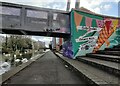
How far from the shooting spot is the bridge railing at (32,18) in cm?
1429

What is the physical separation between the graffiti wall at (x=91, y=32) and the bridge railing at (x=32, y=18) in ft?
3.13

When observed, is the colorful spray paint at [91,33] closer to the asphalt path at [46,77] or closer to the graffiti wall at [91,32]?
the graffiti wall at [91,32]

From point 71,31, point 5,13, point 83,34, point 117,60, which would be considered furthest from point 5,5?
point 117,60

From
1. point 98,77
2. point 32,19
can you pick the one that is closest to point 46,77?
point 98,77

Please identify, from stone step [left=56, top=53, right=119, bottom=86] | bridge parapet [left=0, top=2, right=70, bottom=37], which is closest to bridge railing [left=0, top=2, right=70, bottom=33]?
bridge parapet [left=0, top=2, right=70, bottom=37]

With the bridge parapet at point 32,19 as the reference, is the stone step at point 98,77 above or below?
below

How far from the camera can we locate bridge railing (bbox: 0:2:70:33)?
1429cm

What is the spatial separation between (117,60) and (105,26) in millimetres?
8692

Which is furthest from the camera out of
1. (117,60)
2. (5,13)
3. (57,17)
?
(57,17)

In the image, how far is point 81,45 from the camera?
51.1 feet

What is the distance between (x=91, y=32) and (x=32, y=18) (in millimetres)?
5221

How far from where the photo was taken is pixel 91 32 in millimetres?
15797

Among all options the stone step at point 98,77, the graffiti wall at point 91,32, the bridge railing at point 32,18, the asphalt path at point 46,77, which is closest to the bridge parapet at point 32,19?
the bridge railing at point 32,18

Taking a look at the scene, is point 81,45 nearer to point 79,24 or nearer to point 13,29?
point 79,24
